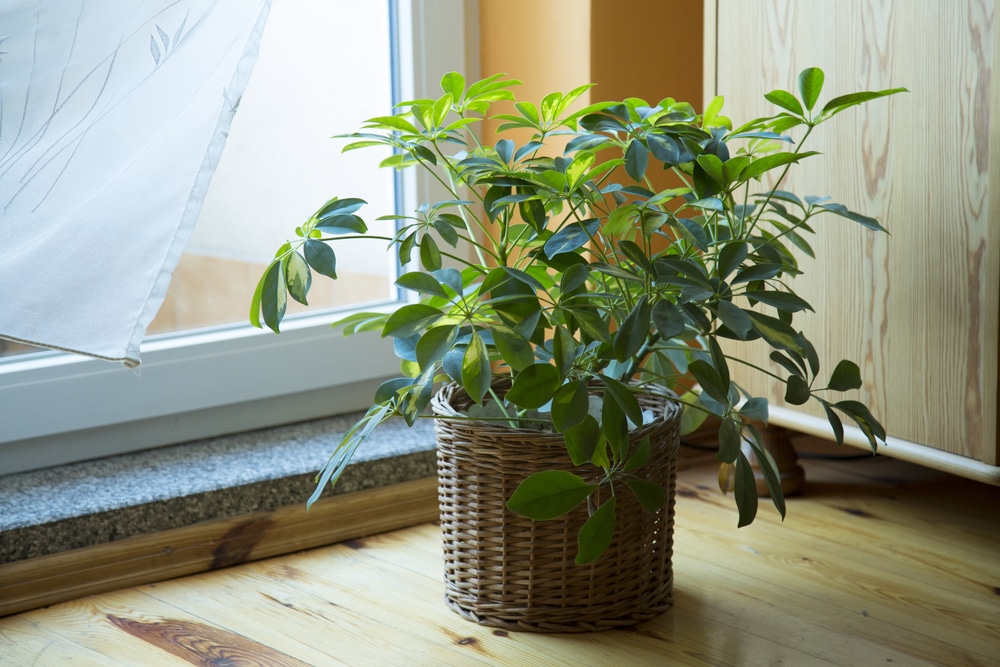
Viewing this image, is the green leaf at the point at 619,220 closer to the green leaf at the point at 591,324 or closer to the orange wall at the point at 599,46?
the green leaf at the point at 591,324

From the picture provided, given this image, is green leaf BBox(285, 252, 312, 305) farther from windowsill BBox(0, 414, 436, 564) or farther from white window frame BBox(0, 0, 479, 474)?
white window frame BBox(0, 0, 479, 474)

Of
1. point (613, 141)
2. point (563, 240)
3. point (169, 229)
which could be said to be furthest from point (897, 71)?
point (169, 229)

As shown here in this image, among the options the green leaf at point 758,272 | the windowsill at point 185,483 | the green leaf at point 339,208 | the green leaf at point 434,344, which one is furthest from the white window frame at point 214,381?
the green leaf at point 758,272

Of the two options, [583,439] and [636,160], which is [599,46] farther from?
[583,439]

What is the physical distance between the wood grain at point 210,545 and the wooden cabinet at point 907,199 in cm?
52

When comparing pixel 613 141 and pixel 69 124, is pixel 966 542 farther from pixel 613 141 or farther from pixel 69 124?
pixel 69 124

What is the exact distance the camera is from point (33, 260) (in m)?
0.87

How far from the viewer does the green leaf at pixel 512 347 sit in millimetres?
837

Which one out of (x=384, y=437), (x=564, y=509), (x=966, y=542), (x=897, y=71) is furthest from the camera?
(x=384, y=437)

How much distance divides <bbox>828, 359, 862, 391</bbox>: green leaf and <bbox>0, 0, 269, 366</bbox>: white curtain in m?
0.60

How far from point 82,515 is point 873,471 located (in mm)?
1043

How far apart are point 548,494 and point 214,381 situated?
0.67 meters

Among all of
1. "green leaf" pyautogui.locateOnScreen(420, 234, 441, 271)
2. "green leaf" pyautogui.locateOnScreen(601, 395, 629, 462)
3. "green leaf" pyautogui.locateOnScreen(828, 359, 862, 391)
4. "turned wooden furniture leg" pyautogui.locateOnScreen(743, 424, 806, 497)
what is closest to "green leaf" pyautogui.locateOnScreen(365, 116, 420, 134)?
"green leaf" pyautogui.locateOnScreen(420, 234, 441, 271)

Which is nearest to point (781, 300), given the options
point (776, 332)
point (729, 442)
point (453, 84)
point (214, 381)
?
point (776, 332)
